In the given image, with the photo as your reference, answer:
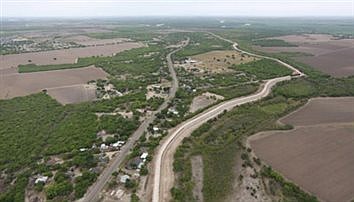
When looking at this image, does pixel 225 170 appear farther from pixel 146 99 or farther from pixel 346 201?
pixel 146 99

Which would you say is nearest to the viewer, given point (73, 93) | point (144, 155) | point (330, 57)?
point (144, 155)

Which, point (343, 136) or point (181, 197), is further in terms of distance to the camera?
point (343, 136)

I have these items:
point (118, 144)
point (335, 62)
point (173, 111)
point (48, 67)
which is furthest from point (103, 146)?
point (335, 62)

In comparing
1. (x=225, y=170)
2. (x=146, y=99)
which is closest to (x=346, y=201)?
(x=225, y=170)

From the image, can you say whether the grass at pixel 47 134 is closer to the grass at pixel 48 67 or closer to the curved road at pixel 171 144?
the curved road at pixel 171 144

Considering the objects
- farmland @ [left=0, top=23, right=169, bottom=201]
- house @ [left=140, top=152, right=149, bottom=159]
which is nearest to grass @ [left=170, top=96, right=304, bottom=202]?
house @ [left=140, top=152, right=149, bottom=159]

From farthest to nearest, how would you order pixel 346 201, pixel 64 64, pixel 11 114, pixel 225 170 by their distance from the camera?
pixel 64 64 → pixel 11 114 → pixel 225 170 → pixel 346 201

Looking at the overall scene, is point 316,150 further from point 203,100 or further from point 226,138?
point 203,100
